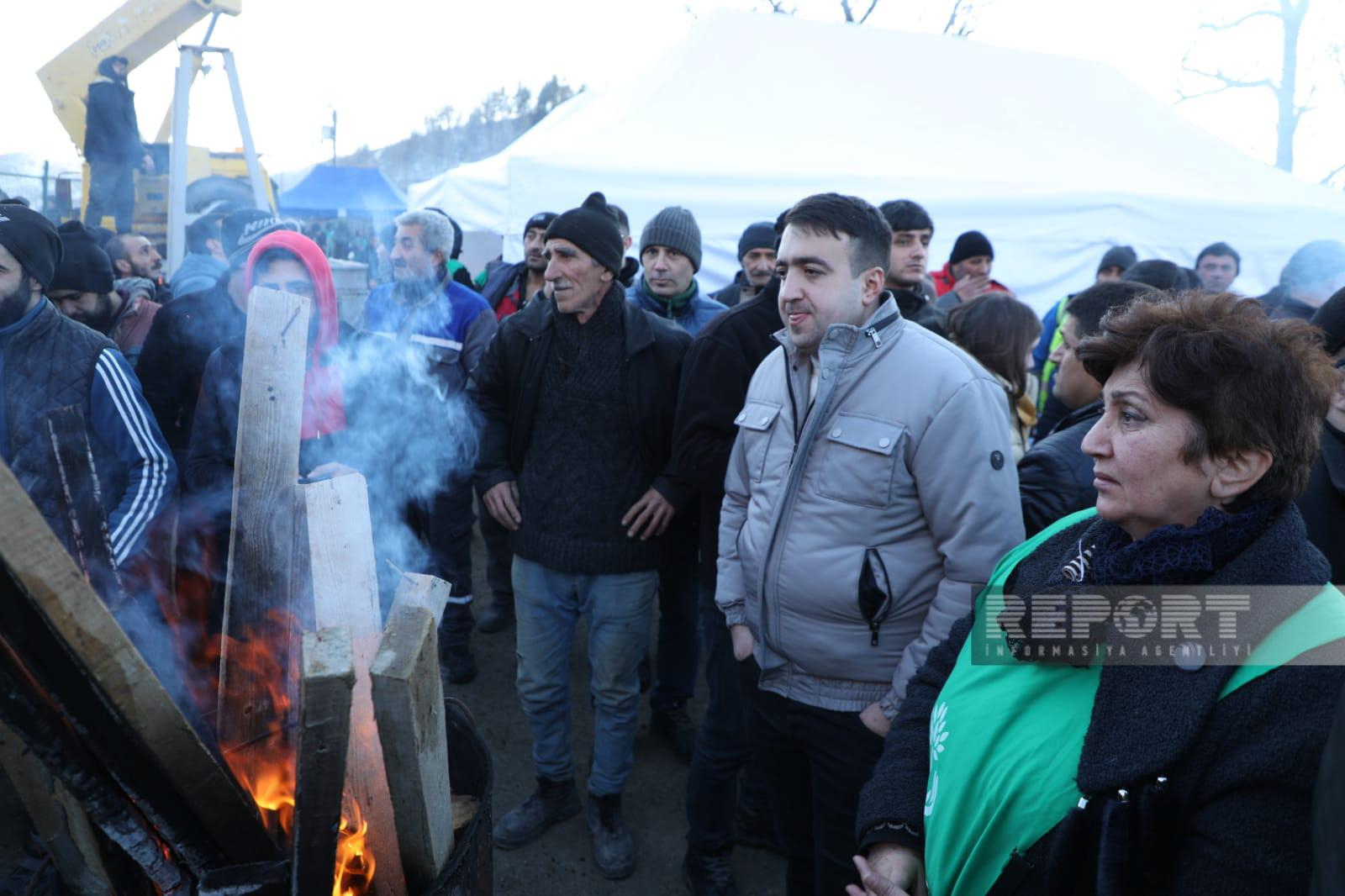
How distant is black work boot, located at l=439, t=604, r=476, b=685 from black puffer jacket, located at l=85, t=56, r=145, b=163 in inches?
304

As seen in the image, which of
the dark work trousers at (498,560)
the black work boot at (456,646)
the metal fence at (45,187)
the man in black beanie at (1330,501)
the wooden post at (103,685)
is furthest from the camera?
the metal fence at (45,187)

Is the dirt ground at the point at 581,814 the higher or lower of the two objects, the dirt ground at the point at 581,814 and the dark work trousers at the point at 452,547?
the lower

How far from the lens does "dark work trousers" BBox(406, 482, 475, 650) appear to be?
4.45m

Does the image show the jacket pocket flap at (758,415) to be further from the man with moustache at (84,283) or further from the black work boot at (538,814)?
the man with moustache at (84,283)

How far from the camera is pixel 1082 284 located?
816 centimetres

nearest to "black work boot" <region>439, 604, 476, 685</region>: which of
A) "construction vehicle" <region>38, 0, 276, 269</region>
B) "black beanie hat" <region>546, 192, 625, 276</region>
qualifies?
"black beanie hat" <region>546, 192, 625, 276</region>

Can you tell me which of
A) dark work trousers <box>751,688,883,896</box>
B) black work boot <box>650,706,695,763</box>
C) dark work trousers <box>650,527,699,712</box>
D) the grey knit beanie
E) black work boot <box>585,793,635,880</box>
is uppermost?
the grey knit beanie

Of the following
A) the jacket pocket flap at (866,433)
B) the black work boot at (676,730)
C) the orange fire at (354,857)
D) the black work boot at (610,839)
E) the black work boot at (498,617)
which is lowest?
the black work boot at (498,617)

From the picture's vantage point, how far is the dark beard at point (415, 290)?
15.7ft

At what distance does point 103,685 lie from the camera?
1322 millimetres

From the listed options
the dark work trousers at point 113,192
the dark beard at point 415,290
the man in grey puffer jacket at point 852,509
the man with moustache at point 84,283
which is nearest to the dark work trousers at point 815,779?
the man in grey puffer jacket at point 852,509

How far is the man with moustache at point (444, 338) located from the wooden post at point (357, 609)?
8.22 feet

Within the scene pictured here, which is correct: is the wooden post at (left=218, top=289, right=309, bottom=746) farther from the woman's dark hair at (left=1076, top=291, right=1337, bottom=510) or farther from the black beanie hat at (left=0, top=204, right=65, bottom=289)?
the woman's dark hair at (left=1076, top=291, right=1337, bottom=510)

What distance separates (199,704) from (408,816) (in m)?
0.77
